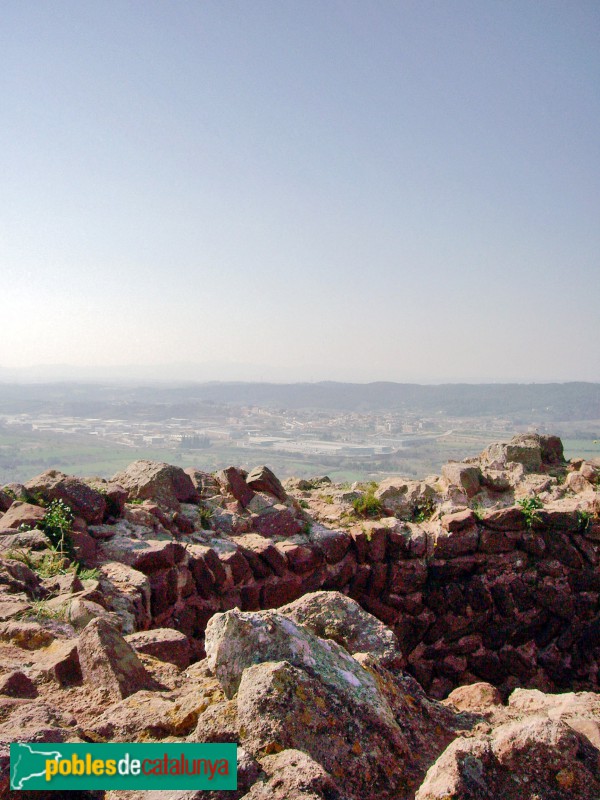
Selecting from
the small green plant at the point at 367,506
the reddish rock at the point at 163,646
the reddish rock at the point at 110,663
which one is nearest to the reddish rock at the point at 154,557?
the reddish rock at the point at 163,646

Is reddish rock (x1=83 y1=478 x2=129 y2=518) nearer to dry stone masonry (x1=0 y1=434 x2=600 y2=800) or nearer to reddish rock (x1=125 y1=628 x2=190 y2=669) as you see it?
dry stone masonry (x1=0 y1=434 x2=600 y2=800)

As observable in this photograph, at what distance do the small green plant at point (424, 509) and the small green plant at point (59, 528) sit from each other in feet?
26.9

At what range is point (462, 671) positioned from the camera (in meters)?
11.9

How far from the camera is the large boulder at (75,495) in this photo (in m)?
Result: 9.65

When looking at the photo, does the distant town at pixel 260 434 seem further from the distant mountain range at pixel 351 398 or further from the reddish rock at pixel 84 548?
the reddish rock at pixel 84 548

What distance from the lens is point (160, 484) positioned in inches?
455

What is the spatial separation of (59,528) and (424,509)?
870 cm

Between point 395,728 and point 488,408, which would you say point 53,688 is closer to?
point 395,728

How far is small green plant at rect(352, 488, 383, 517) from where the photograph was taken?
13484mm

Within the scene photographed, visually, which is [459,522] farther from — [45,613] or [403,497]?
[45,613]

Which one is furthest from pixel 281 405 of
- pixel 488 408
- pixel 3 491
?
pixel 3 491

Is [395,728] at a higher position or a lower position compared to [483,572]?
higher

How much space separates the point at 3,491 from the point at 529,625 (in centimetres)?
1099

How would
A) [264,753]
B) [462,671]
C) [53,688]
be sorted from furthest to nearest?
1. [462,671]
2. [53,688]
3. [264,753]
